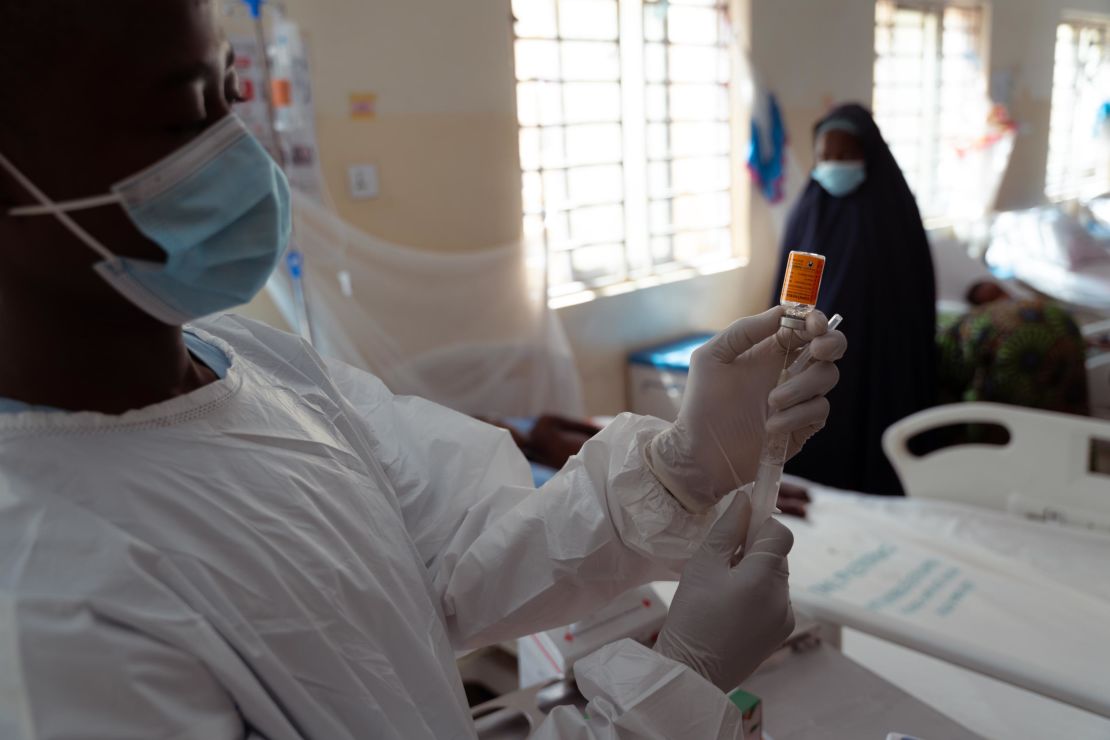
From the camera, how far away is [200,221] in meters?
0.72

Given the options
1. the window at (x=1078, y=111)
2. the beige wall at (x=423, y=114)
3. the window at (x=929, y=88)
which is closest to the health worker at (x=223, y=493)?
the beige wall at (x=423, y=114)

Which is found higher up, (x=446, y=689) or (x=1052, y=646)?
(x=446, y=689)

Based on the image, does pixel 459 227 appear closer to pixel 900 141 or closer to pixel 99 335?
pixel 99 335

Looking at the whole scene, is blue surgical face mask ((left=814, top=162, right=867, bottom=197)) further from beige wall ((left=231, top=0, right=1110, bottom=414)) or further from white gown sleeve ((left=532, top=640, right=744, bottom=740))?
white gown sleeve ((left=532, top=640, right=744, bottom=740))

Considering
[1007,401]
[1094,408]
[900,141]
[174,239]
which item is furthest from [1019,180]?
[174,239]

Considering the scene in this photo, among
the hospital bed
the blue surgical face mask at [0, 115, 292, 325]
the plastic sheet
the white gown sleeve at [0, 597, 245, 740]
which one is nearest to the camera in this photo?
the white gown sleeve at [0, 597, 245, 740]

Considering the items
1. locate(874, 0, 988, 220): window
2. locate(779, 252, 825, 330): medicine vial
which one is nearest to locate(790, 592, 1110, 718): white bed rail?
locate(779, 252, 825, 330): medicine vial

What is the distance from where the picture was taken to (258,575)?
2.41 ft

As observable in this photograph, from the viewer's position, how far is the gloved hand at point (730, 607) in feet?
2.87

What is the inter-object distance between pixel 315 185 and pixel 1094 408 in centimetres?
337

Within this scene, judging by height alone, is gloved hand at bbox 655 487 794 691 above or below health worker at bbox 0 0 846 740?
below

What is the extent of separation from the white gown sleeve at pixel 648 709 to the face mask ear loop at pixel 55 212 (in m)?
0.59

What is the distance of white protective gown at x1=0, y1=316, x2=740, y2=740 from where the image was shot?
625 millimetres

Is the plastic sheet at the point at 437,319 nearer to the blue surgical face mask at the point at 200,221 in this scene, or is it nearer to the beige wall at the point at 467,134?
the beige wall at the point at 467,134
